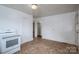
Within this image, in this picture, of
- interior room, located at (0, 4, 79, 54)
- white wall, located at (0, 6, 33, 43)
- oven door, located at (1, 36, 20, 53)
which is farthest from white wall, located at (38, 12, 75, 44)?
oven door, located at (1, 36, 20, 53)

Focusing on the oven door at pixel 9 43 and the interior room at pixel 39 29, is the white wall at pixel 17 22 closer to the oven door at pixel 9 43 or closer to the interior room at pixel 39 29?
the interior room at pixel 39 29

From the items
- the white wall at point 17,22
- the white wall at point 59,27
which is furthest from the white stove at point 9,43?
the white wall at point 59,27

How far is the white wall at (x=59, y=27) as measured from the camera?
119cm

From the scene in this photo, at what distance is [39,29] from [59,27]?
41 cm

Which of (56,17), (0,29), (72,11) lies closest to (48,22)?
(56,17)

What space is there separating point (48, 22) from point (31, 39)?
51cm

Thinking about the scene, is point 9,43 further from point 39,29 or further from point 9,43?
point 39,29

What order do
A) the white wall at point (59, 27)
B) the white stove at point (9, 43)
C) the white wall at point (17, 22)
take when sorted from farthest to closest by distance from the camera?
the white wall at point (59, 27) < the white wall at point (17, 22) < the white stove at point (9, 43)

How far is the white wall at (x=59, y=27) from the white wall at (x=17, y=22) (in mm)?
298

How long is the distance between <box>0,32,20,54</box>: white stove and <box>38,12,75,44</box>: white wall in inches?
23.1

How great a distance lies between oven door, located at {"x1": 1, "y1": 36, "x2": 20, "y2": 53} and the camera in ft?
3.08
